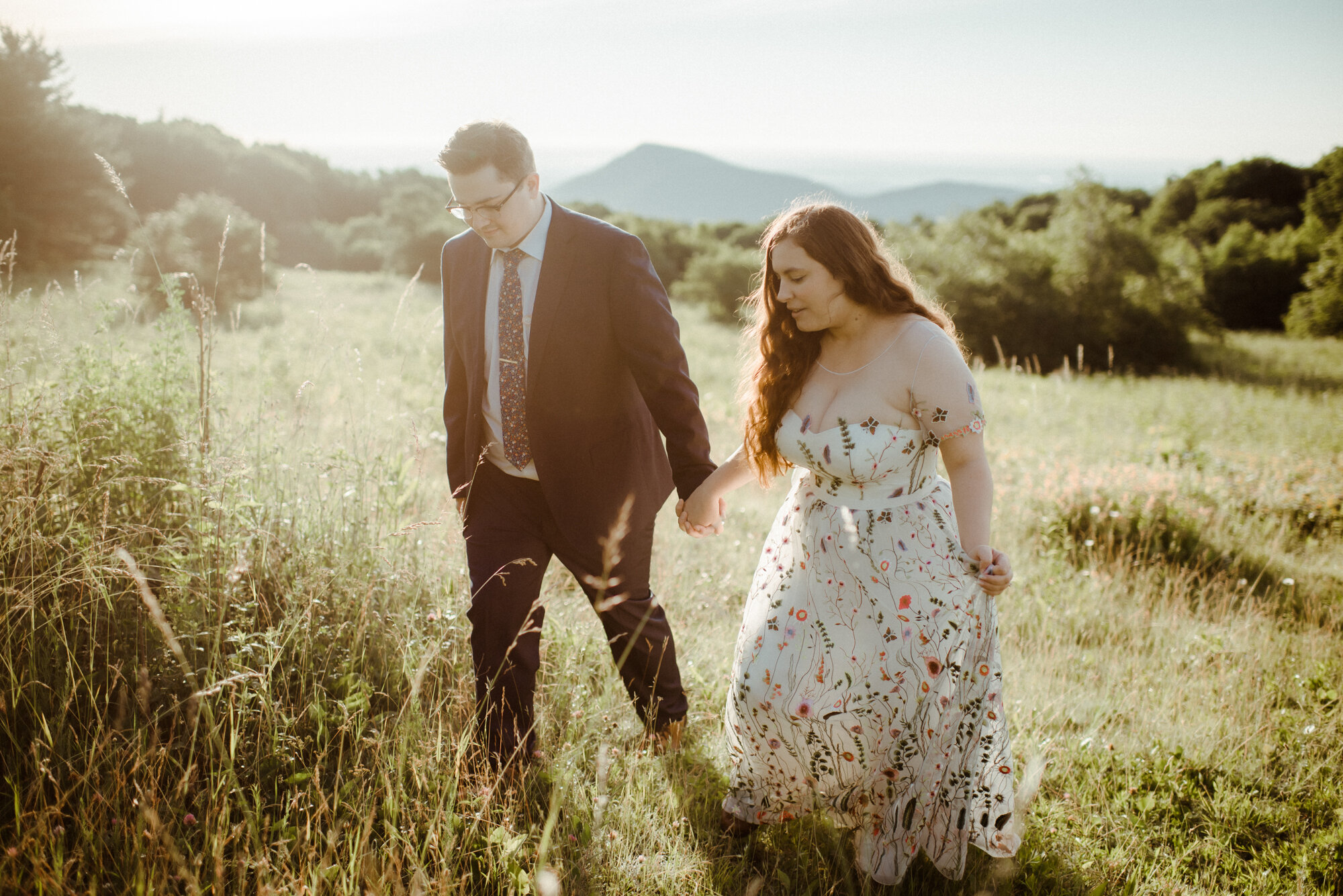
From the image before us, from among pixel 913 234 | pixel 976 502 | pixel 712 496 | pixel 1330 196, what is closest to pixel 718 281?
pixel 913 234

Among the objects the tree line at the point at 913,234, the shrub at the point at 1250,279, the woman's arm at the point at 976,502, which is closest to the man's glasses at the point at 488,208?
the woman's arm at the point at 976,502

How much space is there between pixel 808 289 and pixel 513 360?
1.09 meters

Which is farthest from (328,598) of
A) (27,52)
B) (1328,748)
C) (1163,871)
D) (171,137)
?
(171,137)

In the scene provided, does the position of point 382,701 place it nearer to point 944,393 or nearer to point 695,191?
point 944,393

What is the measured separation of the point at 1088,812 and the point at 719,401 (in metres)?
9.18

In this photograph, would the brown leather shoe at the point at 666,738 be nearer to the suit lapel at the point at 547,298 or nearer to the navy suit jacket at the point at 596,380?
the navy suit jacket at the point at 596,380

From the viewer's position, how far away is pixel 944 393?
2.14m

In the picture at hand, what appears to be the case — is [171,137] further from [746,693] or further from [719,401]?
[746,693]

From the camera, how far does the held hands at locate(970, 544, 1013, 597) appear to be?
2.11 meters

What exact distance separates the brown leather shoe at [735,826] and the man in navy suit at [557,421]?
0.35 m

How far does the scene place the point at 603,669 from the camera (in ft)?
10.0

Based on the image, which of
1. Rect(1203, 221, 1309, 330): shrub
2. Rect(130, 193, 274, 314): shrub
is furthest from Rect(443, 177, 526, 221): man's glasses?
Rect(1203, 221, 1309, 330): shrub

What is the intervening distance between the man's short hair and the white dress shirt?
242 mm

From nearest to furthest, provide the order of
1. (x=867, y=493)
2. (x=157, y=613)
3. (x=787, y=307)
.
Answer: (x=157, y=613), (x=867, y=493), (x=787, y=307)
